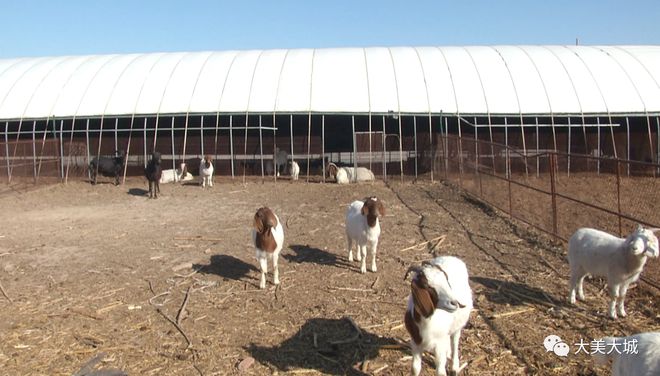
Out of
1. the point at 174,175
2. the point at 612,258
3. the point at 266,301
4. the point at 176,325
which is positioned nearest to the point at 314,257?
the point at 266,301

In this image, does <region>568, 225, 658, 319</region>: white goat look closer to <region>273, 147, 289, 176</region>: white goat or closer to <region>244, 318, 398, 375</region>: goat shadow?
<region>244, 318, 398, 375</region>: goat shadow

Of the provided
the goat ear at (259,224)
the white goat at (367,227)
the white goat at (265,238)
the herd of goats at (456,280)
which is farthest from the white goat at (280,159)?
the goat ear at (259,224)

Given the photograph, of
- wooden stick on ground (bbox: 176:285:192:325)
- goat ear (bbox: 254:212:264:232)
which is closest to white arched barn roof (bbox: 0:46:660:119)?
goat ear (bbox: 254:212:264:232)

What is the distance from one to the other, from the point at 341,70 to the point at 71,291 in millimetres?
20892

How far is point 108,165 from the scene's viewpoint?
23.8 metres

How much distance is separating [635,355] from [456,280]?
5.90ft

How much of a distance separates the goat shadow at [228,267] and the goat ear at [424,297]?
194 inches

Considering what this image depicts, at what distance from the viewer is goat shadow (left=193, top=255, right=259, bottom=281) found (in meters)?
9.14

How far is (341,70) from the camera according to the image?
2689 centimetres

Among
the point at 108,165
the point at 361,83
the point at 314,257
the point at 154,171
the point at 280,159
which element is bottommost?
the point at 314,257

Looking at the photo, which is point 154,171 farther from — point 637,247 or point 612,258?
point 637,247

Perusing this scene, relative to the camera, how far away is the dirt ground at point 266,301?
5.85 m

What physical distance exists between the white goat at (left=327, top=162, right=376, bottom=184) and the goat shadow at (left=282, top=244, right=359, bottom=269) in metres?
12.2

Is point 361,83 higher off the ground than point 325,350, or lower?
higher
